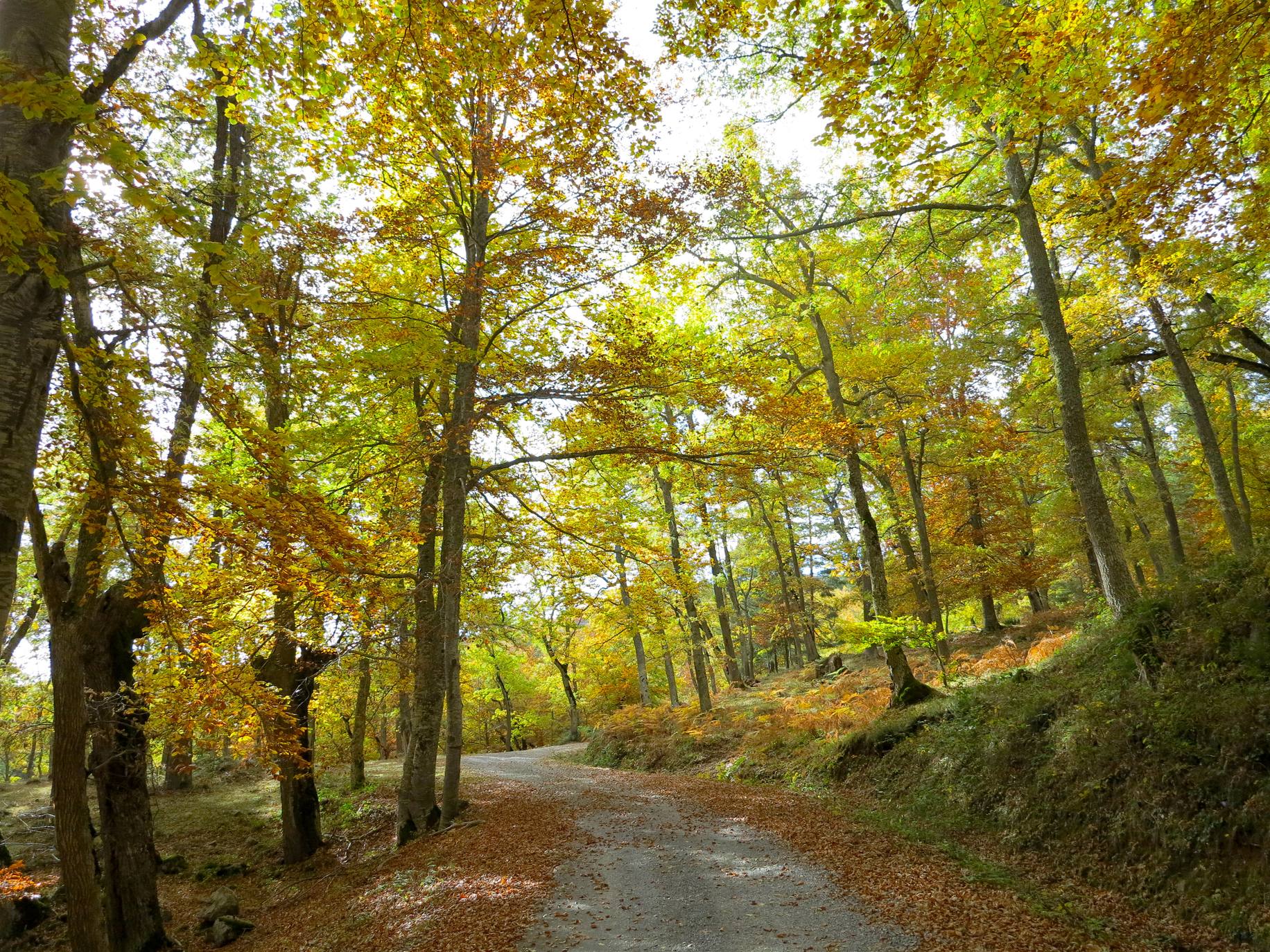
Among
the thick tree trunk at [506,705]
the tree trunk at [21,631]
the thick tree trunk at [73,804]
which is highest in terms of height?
the tree trunk at [21,631]

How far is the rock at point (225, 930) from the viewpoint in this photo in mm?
8305

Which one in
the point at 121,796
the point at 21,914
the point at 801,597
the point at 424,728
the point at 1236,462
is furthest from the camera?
the point at 801,597

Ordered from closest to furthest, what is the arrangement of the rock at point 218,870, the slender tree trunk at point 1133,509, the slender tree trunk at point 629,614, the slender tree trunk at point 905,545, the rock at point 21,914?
the rock at point 21,914
the rock at point 218,870
the slender tree trunk at point 629,614
the slender tree trunk at point 905,545
the slender tree trunk at point 1133,509

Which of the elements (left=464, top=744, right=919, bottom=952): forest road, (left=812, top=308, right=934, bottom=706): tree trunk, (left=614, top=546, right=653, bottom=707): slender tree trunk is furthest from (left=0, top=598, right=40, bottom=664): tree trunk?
(left=812, top=308, right=934, bottom=706): tree trunk

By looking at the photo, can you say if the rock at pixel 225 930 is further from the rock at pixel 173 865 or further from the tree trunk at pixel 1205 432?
the tree trunk at pixel 1205 432

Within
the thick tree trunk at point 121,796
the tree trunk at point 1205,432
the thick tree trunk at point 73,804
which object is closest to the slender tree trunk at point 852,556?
the tree trunk at point 1205,432

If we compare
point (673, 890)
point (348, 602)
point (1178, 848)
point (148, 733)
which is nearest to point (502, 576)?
point (348, 602)

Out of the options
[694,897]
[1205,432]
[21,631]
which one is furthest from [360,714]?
[1205,432]

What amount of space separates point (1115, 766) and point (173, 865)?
47.7ft

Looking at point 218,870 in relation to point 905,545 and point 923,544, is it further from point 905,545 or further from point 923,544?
point 905,545

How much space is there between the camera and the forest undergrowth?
5168 millimetres

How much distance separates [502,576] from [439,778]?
7.94m

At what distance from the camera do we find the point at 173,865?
441 inches

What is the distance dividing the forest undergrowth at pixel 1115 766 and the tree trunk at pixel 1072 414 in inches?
28.7
